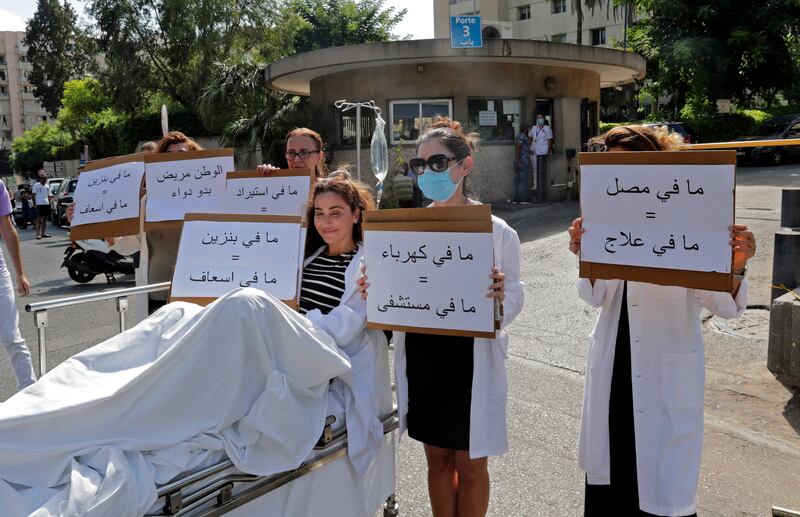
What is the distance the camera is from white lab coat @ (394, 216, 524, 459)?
109 inches

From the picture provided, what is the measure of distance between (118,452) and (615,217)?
6.40ft

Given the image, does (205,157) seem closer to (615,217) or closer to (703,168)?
(615,217)

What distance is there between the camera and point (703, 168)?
2.34 metres

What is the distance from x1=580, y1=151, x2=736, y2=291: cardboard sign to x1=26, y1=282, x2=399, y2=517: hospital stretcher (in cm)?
124

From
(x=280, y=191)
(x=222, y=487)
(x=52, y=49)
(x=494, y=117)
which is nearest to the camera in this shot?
(x=222, y=487)

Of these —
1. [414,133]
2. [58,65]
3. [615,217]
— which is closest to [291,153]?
[615,217]

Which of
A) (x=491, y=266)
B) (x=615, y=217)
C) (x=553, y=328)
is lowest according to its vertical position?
(x=553, y=328)

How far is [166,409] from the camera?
2357 millimetres

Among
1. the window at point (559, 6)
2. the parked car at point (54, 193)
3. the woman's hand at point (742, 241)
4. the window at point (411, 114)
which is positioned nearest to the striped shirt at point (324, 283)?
the woman's hand at point (742, 241)

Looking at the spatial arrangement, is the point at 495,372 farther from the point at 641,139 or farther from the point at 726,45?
the point at 726,45

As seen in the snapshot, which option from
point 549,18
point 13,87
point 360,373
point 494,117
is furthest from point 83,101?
point 13,87

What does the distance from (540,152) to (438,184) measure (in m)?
14.3

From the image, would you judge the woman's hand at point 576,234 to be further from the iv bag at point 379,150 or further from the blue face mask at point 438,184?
the iv bag at point 379,150

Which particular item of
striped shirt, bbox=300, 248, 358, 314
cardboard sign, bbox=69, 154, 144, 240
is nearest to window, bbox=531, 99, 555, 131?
cardboard sign, bbox=69, 154, 144, 240
